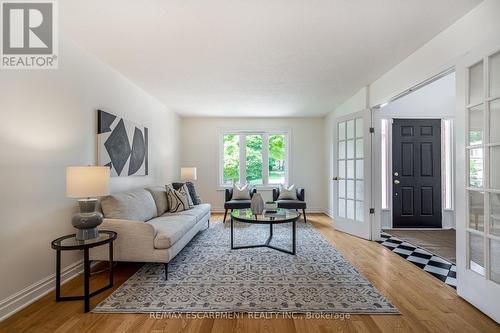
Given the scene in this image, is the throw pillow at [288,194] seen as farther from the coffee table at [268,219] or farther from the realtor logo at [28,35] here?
the realtor logo at [28,35]

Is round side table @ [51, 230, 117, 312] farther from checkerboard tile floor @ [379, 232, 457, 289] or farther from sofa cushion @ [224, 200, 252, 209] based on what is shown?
checkerboard tile floor @ [379, 232, 457, 289]

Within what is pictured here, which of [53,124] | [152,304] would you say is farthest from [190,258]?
[53,124]

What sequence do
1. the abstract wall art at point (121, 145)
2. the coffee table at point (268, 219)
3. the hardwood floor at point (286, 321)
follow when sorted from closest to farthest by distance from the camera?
the hardwood floor at point (286, 321) → the abstract wall art at point (121, 145) → the coffee table at point (268, 219)

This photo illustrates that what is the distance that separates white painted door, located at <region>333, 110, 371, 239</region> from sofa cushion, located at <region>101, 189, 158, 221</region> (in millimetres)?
3133

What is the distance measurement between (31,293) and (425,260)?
4102 millimetres

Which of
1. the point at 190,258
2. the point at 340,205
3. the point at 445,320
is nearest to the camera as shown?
the point at 445,320

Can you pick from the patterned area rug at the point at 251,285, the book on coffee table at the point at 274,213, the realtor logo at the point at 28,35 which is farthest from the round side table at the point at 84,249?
the book on coffee table at the point at 274,213

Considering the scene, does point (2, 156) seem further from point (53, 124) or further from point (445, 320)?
point (445, 320)

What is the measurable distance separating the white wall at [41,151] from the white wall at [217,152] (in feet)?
10.5

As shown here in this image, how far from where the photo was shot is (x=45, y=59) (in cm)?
230

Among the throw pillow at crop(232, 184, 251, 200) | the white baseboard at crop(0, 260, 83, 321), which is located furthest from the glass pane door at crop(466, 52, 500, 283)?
the throw pillow at crop(232, 184, 251, 200)

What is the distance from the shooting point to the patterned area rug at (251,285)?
6.68 feet

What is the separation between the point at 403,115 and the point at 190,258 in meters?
4.44

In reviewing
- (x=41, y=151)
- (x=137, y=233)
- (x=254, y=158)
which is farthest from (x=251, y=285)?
(x=254, y=158)
